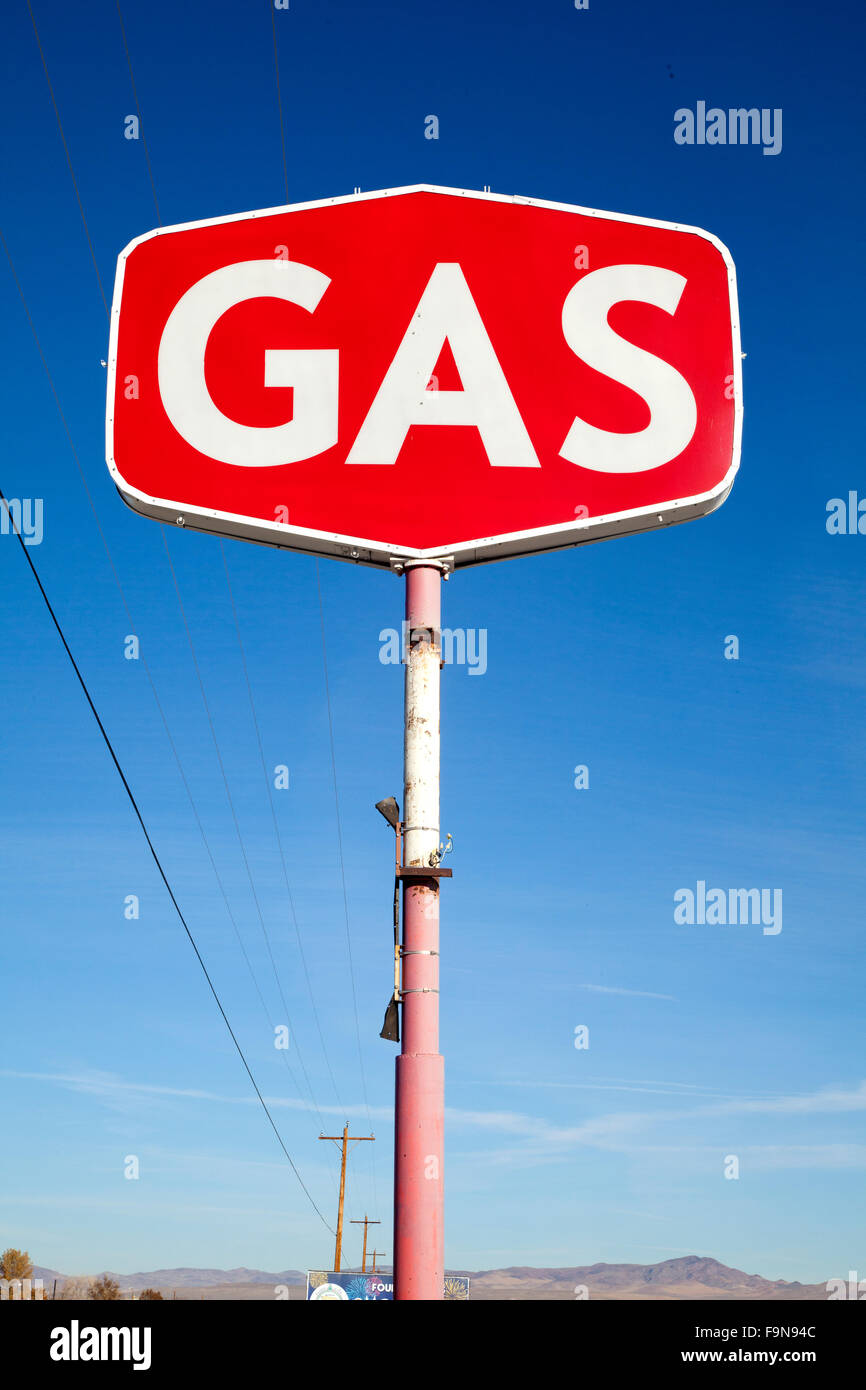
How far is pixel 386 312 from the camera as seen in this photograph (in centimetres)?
741

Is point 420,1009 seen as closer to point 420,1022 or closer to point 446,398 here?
point 420,1022

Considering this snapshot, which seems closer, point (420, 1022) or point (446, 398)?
point (420, 1022)

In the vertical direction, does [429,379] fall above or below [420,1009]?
above

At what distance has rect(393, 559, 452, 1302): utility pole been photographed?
5.66m

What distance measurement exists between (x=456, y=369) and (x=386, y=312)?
1.84 ft

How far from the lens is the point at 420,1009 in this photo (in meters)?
5.92

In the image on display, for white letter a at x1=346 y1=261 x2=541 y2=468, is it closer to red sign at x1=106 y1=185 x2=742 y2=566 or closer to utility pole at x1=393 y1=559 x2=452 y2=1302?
red sign at x1=106 y1=185 x2=742 y2=566

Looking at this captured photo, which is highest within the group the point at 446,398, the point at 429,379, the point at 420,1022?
the point at 429,379

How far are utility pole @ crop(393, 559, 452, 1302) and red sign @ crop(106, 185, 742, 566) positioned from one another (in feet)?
3.06

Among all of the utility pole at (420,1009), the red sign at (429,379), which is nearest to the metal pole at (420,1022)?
the utility pole at (420,1009)

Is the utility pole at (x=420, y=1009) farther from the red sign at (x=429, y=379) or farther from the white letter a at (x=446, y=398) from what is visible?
the white letter a at (x=446, y=398)

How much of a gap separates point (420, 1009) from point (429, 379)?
3.51 m

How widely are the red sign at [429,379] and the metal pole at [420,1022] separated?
938mm

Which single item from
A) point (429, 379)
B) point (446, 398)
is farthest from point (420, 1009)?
point (429, 379)
